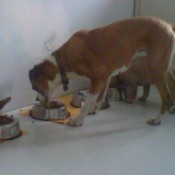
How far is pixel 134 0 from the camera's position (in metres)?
3.82

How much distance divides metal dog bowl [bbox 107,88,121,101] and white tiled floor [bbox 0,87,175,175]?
0.33 metres

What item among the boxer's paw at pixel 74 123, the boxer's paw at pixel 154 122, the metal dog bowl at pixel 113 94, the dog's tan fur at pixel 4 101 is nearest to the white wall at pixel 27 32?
the dog's tan fur at pixel 4 101

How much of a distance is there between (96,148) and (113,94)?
0.98 meters

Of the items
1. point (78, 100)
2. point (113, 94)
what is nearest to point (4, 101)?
point (78, 100)

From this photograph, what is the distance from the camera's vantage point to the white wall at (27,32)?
8.84 ft

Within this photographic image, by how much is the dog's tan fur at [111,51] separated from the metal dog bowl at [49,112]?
145 mm

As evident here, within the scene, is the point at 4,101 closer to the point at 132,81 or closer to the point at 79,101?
the point at 79,101

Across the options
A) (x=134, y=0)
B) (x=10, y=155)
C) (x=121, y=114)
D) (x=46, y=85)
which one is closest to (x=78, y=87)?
(x=121, y=114)

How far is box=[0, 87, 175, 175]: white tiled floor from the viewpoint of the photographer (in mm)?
2062

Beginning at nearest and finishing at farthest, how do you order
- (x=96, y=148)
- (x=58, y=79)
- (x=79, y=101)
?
(x=96, y=148), (x=58, y=79), (x=79, y=101)

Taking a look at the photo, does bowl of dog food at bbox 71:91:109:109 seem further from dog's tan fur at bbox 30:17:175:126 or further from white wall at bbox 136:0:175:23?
white wall at bbox 136:0:175:23

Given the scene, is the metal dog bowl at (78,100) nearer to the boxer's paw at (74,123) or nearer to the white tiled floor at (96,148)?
the white tiled floor at (96,148)

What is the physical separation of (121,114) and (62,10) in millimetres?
944

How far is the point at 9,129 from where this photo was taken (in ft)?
7.80
